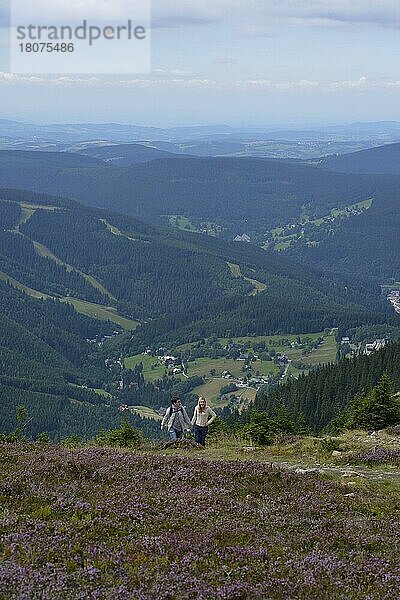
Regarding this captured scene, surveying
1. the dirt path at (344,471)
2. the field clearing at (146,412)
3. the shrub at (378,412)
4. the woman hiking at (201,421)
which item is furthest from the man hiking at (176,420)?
the field clearing at (146,412)

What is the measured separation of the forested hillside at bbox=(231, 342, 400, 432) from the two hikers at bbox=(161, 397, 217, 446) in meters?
30.2

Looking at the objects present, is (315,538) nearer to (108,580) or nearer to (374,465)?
(108,580)

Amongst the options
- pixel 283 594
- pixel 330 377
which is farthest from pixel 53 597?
pixel 330 377

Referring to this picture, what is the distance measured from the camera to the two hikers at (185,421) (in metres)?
26.9

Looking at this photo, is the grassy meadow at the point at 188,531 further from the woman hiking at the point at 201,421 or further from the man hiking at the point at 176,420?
the man hiking at the point at 176,420

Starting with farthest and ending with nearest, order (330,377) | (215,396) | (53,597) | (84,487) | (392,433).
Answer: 1. (215,396)
2. (330,377)
3. (392,433)
4. (84,487)
5. (53,597)

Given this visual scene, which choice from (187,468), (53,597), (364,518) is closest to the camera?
(53,597)

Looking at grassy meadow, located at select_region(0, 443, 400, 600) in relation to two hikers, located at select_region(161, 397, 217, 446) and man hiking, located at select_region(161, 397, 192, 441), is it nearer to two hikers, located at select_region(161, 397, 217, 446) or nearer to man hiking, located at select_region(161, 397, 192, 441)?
two hikers, located at select_region(161, 397, 217, 446)

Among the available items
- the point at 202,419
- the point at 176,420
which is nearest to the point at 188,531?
the point at 202,419

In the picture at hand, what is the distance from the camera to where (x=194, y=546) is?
12.5m

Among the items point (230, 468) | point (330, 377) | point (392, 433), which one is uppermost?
point (230, 468)

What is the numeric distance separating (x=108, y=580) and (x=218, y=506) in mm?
4487

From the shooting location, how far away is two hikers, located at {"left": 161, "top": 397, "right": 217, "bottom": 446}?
26.9 m

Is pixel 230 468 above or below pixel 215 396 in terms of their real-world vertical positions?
above
